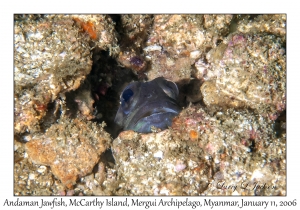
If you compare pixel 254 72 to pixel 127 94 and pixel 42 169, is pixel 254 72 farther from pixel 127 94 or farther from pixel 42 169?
pixel 42 169

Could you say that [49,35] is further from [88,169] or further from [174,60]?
[174,60]

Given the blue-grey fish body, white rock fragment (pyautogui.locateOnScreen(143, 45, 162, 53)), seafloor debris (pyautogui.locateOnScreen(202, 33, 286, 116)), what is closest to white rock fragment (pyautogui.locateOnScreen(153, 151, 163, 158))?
the blue-grey fish body

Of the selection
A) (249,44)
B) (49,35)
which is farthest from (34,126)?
(249,44)

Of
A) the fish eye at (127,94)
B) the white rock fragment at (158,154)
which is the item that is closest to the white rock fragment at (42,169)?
the fish eye at (127,94)

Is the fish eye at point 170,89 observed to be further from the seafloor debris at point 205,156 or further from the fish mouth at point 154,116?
the seafloor debris at point 205,156

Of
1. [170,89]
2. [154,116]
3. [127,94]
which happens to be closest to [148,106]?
[154,116]

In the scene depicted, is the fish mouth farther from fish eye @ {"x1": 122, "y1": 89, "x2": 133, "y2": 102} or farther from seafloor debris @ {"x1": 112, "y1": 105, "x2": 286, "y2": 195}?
fish eye @ {"x1": 122, "y1": 89, "x2": 133, "y2": 102}
